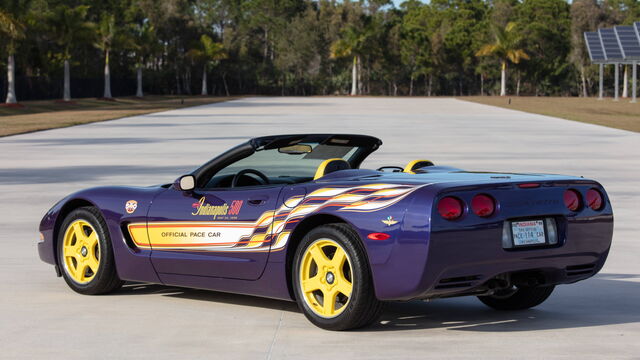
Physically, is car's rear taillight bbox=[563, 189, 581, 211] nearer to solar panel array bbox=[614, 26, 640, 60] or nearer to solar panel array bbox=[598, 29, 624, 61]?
solar panel array bbox=[614, 26, 640, 60]

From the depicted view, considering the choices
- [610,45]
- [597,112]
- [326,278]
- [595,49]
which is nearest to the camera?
[326,278]

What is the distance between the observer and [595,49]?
104 m

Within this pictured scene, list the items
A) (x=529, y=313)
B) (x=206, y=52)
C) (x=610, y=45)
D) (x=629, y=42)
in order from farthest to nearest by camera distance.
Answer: (x=206, y=52)
(x=610, y=45)
(x=629, y=42)
(x=529, y=313)

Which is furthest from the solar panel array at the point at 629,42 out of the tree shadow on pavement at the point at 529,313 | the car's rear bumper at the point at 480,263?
the car's rear bumper at the point at 480,263

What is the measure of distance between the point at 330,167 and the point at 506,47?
403 ft

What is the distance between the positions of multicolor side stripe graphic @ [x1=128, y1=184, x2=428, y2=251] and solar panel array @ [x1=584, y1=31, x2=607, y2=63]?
96.4 metres

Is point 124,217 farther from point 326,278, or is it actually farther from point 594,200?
point 594,200

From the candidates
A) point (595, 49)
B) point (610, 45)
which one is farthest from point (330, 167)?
point (595, 49)

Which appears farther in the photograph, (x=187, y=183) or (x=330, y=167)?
(x=187, y=183)

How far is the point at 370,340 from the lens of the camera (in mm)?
6656

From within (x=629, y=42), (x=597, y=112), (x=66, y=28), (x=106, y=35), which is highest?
(x=66, y=28)

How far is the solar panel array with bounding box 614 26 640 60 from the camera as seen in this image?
93562mm

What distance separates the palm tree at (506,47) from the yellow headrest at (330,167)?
121917mm

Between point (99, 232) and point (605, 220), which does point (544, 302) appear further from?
point (99, 232)
